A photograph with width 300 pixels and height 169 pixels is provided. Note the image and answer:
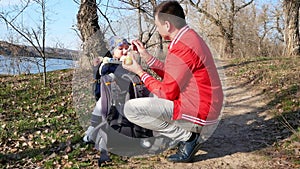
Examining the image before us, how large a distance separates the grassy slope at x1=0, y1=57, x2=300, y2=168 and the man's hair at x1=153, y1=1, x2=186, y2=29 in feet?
5.63

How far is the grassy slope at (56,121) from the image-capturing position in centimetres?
430

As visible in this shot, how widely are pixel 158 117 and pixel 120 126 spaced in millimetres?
609

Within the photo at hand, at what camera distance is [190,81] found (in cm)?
364

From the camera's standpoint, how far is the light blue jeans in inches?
148

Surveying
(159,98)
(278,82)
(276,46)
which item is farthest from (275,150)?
(276,46)

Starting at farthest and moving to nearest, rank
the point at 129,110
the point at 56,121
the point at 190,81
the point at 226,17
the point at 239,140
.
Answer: the point at 226,17 → the point at 56,121 → the point at 239,140 → the point at 129,110 → the point at 190,81

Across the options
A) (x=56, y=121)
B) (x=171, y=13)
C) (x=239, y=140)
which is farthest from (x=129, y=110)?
(x=56, y=121)

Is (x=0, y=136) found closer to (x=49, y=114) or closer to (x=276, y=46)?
(x=49, y=114)

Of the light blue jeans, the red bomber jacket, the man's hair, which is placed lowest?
the light blue jeans

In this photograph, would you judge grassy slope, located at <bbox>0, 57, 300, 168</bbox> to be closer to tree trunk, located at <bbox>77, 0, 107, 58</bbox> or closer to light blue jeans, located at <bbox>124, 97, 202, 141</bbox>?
light blue jeans, located at <bbox>124, 97, 202, 141</bbox>

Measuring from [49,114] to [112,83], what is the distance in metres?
3.33

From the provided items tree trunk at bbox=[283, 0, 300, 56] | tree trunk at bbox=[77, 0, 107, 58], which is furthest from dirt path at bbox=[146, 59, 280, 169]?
tree trunk at bbox=[283, 0, 300, 56]

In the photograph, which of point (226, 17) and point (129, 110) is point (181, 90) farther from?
point (226, 17)

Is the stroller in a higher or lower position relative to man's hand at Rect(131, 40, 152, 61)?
lower
